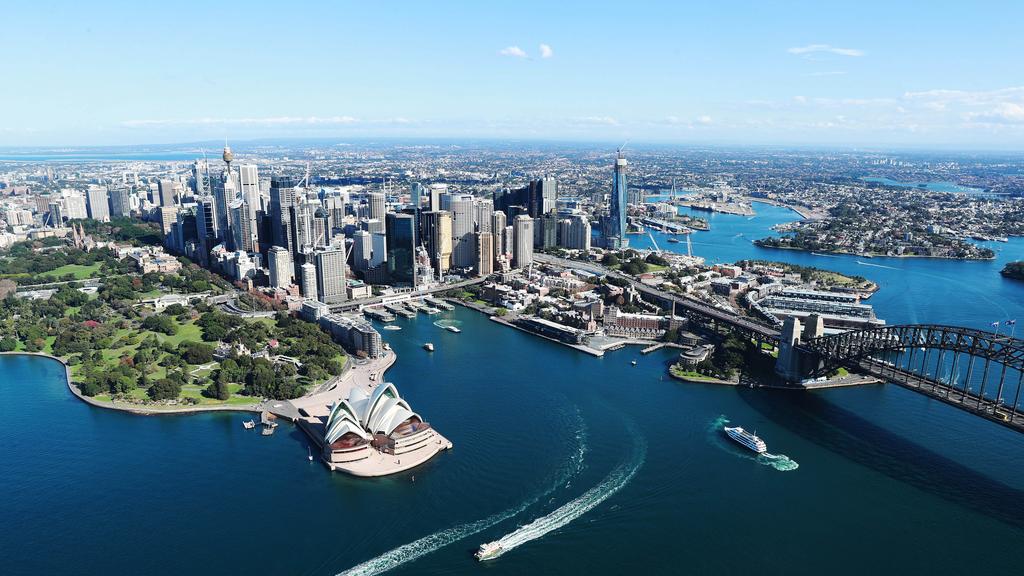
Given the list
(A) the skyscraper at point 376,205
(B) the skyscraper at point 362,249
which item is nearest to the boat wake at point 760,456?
(B) the skyscraper at point 362,249

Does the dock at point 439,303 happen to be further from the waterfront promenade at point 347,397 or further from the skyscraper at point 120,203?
the skyscraper at point 120,203

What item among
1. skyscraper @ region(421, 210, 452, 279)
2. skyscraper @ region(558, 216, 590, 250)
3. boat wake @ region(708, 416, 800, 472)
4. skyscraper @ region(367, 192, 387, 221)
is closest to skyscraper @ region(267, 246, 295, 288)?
skyscraper @ region(421, 210, 452, 279)

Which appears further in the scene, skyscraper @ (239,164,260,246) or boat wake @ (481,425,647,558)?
skyscraper @ (239,164,260,246)

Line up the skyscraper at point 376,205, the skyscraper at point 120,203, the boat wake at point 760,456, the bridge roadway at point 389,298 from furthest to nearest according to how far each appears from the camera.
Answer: the skyscraper at point 120,203
the skyscraper at point 376,205
the bridge roadway at point 389,298
the boat wake at point 760,456

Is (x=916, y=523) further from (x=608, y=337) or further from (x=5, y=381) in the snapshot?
(x=5, y=381)

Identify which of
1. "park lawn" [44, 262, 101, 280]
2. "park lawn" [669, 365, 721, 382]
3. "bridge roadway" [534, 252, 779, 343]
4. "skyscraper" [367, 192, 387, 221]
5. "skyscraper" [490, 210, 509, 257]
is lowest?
"park lawn" [44, 262, 101, 280]

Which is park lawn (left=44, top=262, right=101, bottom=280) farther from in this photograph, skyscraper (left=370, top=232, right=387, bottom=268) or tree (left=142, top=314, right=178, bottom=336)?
skyscraper (left=370, top=232, right=387, bottom=268)

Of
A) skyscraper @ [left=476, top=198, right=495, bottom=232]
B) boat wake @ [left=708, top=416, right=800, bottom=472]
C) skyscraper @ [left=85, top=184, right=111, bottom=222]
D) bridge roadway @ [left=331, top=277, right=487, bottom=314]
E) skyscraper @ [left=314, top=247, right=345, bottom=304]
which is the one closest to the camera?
boat wake @ [left=708, top=416, right=800, bottom=472]

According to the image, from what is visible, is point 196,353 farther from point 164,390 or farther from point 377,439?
point 377,439
